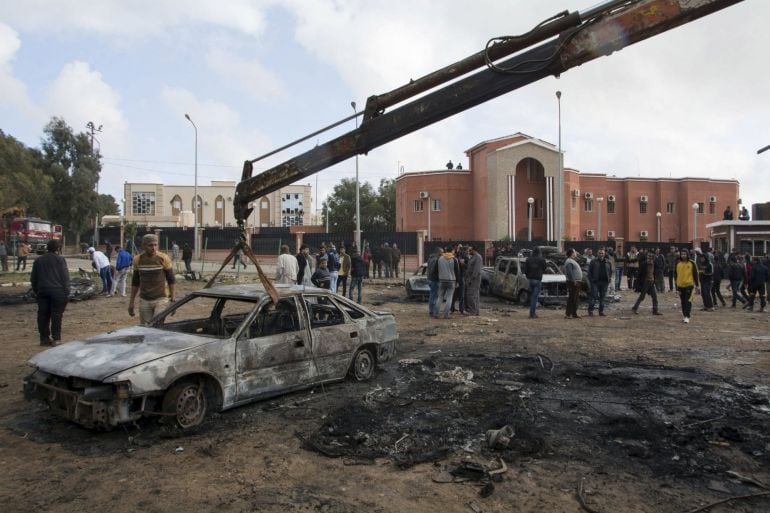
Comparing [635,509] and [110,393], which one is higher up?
[110,393]

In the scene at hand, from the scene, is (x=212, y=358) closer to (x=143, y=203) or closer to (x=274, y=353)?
(x=274, y=353)

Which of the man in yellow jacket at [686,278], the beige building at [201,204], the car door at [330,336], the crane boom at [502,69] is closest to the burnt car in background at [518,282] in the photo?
the man in yellow jacket at [686,278]

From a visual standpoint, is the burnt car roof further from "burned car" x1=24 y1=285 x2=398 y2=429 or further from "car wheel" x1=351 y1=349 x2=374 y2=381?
"car wheel" x1=351 y1=349 x2=374 y2=381

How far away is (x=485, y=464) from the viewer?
451 centimetres

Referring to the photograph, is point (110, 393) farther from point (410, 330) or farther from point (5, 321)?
point (5, 321)

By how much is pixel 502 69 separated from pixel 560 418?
3752mm

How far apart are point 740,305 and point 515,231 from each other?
32.7 metres

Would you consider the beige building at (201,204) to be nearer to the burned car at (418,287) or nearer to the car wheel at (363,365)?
the burned car at (418,287)

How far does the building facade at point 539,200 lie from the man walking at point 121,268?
33.2m

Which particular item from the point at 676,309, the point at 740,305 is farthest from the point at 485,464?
the point at 740,305

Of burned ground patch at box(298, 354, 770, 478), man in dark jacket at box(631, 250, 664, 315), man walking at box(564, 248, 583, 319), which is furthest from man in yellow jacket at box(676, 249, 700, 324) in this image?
burned ground patch at box(298, 354, 770, 478)

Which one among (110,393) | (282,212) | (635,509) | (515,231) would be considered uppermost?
(282,212)

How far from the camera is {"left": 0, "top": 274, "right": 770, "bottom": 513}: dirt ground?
3.94m

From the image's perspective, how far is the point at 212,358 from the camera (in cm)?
534
